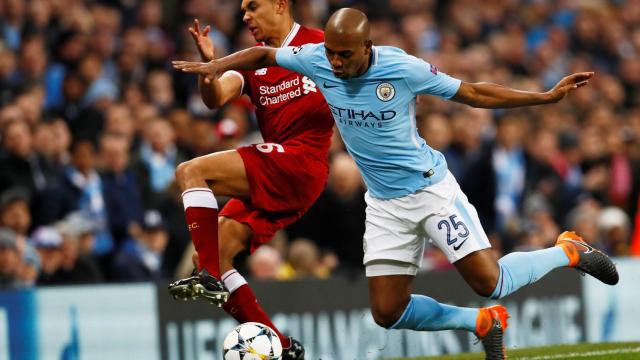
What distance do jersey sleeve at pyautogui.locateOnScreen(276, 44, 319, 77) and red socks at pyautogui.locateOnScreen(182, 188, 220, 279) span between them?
1.02 meters

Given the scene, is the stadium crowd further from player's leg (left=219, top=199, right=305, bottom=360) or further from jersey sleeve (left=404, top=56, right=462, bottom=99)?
jersey sleeve (left=404, top=56, right=462, bottom=99)

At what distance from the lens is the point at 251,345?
8.36 m

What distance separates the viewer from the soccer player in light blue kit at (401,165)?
→ 25.5 ft

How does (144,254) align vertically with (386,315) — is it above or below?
above

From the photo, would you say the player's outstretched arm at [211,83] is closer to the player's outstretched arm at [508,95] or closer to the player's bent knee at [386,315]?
the player's outstretched arm at [508,95]

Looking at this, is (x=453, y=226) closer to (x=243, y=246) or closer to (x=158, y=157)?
(x=243, y=246)

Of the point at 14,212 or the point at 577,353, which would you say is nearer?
the point at 577,353

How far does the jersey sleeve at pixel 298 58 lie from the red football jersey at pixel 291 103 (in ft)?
1.80

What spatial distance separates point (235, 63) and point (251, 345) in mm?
1903

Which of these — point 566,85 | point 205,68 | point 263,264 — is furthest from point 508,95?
point 263,264

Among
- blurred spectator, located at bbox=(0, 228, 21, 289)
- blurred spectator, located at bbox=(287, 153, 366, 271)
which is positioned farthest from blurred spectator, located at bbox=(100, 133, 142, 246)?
blurred spectator, located at bbox=(287, 153, 366, 271)

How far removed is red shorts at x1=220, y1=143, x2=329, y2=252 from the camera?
Result: 8609 millimetres

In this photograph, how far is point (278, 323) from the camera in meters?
11.8

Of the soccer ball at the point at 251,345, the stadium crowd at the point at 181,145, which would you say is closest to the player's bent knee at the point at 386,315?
the soccer ball at the point at 251,345
